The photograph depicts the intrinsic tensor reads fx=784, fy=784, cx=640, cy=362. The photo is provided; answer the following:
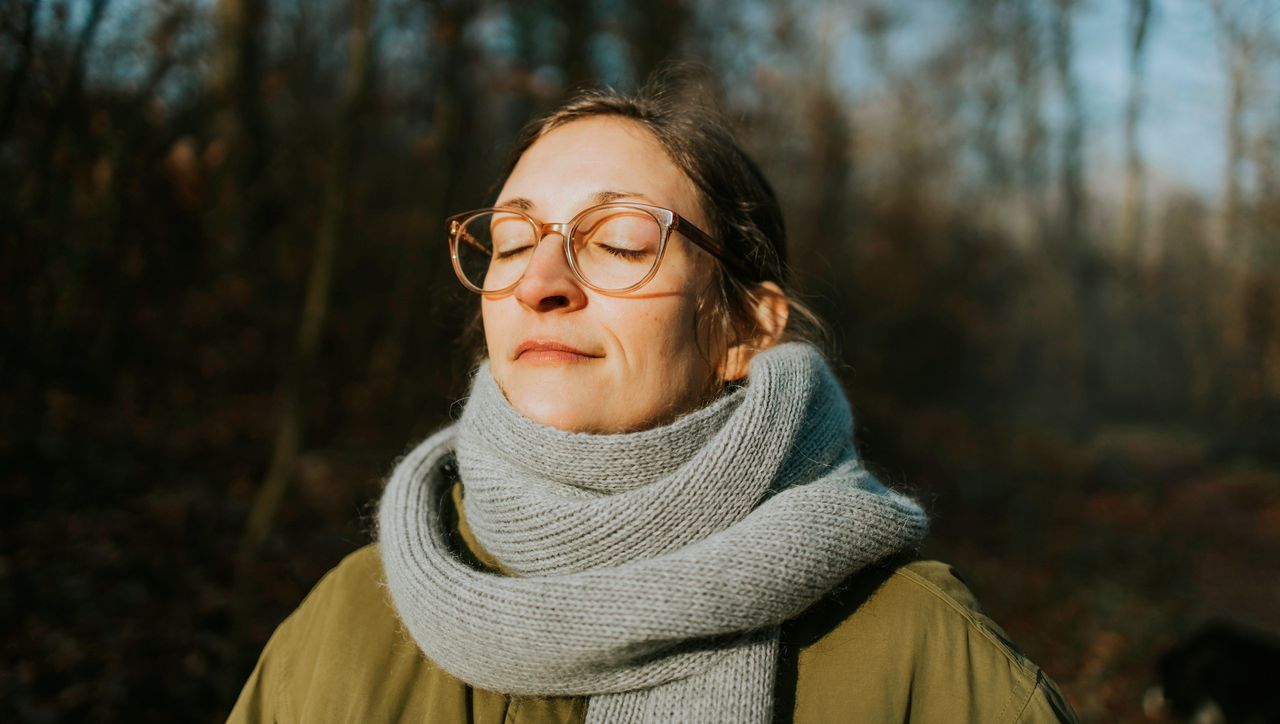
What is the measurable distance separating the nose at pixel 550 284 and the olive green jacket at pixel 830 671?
29.4 inches

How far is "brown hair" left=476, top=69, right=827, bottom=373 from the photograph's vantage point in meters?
1.89

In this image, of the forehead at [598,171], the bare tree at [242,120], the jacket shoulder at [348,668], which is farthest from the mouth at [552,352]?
the bare tree at [242,120]

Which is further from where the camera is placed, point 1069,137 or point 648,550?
point 1069,137

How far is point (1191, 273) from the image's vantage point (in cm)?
2241

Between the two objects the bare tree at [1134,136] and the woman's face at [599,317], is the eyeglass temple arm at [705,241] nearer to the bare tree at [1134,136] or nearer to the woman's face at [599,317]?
the woman's face at [599,317]

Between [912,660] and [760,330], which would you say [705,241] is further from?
[912,660]

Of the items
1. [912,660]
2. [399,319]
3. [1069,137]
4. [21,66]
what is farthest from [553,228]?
[1069,137]

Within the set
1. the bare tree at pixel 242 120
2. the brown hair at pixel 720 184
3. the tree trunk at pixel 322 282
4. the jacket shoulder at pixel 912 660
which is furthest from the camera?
the bare tree at pixel 242 120

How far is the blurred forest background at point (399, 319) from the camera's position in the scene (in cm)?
407

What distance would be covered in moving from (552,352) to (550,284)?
0.49 feet

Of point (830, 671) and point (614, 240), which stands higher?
point (614, 240)

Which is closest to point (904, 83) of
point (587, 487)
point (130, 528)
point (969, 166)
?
point (969, 166)

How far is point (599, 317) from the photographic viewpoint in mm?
1700

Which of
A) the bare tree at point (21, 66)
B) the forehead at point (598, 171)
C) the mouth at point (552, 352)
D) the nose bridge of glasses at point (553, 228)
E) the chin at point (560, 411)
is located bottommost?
the chin at point (560, 411)
